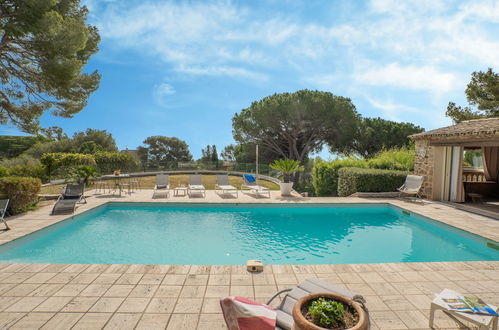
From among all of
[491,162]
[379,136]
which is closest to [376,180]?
[491,162]

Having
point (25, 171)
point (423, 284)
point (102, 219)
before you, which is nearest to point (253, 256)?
point (423, 284)

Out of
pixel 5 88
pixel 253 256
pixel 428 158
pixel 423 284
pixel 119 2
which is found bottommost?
pixel 253 256

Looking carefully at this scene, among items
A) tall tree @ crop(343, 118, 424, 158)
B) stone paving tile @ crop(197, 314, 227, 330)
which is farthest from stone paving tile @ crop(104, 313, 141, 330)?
tall tree @ crop(343, 118, 424, 158)

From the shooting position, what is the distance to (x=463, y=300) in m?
2.59

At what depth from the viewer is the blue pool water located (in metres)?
5.47

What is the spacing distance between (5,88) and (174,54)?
7231mm

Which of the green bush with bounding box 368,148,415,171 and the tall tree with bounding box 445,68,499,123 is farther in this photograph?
the tall tree with bounding box 445,68,499,123

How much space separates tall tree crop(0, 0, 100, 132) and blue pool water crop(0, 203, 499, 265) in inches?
214

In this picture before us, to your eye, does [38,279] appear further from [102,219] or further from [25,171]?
[25,171]

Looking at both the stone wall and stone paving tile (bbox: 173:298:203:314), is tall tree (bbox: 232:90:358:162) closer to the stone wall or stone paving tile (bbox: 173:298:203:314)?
the stone wall

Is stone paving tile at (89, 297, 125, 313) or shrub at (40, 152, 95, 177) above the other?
shrub at (40, 152, 95, 177)

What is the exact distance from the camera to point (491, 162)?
10.3m

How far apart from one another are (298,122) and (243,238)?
19568mm

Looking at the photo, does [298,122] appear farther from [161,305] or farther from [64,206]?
[161,305]
